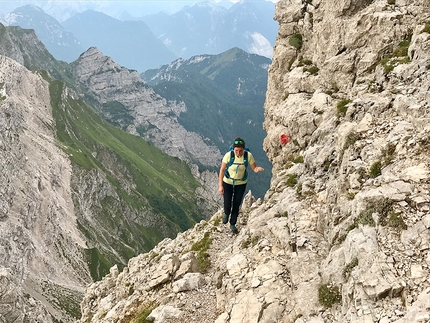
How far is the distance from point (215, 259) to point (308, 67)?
24830mm

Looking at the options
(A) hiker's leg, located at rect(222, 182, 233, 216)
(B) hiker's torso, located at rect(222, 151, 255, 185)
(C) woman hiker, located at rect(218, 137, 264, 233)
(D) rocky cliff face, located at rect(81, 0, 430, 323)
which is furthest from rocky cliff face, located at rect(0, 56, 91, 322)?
(B) hiker's torso, located at rect(222, 151, 255, 185)

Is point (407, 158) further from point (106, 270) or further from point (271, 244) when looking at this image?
point (106, 270)

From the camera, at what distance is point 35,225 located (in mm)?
120125

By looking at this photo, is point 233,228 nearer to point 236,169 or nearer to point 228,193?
point 228,193

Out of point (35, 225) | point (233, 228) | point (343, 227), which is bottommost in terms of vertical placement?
point (35, 225)

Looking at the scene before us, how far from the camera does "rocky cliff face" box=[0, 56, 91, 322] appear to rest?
9250 cm

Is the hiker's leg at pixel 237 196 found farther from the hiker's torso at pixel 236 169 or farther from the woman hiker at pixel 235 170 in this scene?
the hiker's torso at pixel 236 169

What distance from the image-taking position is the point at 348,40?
31.5 metres

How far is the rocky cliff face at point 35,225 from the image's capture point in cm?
9250

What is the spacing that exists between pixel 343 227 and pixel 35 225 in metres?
128

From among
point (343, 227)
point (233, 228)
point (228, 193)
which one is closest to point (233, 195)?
point (228, 193)

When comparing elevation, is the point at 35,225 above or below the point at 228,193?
below

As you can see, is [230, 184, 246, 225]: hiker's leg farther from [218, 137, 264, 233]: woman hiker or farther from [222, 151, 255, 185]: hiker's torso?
[222, 151, 255, 185]: hiker's torso

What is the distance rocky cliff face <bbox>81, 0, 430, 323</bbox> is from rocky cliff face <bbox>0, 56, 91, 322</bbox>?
178 feet
